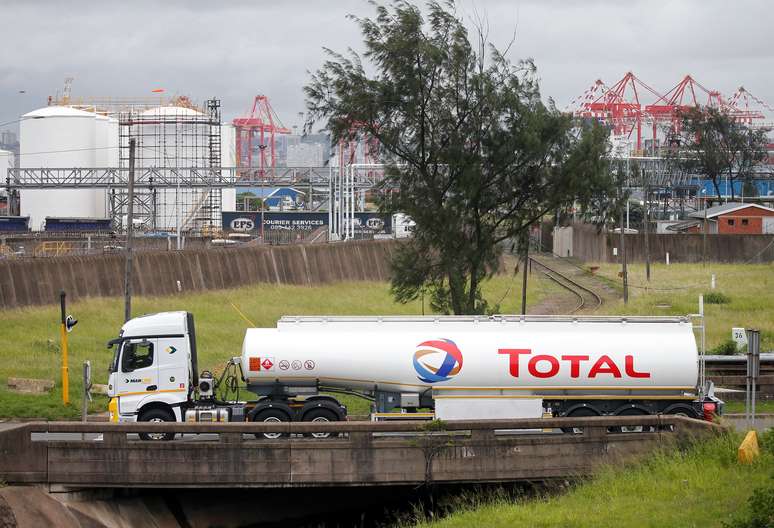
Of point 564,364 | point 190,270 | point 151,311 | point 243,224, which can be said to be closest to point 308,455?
point 564,364

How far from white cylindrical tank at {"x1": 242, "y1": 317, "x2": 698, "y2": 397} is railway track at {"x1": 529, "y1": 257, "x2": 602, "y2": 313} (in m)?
32.7

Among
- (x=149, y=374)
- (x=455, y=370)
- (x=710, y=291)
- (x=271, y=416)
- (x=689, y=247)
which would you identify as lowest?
(x=271, y=416)

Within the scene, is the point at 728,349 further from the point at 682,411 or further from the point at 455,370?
the point at 455,370

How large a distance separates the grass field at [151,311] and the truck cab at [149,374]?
14.0ft

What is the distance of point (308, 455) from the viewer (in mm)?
22953

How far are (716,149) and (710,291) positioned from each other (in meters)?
66.9

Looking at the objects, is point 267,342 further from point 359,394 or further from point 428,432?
point 428,432

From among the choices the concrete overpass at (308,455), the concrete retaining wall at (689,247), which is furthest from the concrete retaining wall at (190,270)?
the concrete retaining wall at (689,247)

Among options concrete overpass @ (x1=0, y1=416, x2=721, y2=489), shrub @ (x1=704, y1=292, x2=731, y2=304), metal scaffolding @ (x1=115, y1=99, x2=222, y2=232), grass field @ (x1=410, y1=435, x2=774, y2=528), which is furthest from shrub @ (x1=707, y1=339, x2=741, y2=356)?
metal scaffolding @ (x1=115, y1=99, x2=222, y2=232)

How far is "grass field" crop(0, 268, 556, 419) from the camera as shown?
32594 mm

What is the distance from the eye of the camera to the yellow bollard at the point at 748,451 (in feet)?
67.5

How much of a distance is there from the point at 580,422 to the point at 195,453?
8165 mm

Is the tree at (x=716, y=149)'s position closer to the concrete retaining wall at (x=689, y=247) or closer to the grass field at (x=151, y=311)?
the concrete retaining wall at (x=689, y=247)

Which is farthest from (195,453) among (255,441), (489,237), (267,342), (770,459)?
(489,237)
